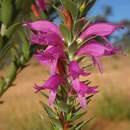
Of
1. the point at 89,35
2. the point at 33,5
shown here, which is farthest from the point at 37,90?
the point at 33,5

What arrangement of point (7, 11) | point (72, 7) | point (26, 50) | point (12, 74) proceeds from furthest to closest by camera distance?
point (12, 74) < point (26, 50) < point (7, 11) < point (72, 7)

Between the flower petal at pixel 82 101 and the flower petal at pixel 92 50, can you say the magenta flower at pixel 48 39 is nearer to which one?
the flower petal at pixel 92 50

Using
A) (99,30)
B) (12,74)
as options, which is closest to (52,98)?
(99,30)

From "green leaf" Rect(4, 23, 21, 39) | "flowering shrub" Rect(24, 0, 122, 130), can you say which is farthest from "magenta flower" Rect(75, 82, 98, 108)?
"green leaf" Rect(4, 23, 21, 39)

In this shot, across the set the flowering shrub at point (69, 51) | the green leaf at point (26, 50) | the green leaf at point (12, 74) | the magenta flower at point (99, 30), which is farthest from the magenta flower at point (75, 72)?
the green leaf at point (12, 74)

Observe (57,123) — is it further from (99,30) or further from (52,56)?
(99,30)
